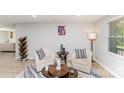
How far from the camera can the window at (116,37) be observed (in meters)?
3.07

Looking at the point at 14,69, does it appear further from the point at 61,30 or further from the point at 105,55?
the point at 105,55

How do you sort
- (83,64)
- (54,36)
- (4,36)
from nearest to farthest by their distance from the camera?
(83,64) < (54,36) < (4,36)

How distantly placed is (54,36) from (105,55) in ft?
5.75

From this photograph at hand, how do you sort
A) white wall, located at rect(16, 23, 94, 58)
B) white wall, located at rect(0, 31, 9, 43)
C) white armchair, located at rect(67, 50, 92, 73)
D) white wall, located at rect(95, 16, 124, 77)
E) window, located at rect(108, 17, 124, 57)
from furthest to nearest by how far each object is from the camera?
white wall, located at rect(0, 31, 9, 43) → white wall, located at rect(16, 23, 94, 58) → white armchair, located at rect(67, 50, 92, 73) → window, located at rect(108, 17, 124, 57) → white wall, located at rect(95, 16, 124, 77)

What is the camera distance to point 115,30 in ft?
11.3

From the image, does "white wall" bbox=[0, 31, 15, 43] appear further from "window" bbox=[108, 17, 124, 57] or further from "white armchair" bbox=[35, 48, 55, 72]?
"window" bbox=[108, 17, 124, 57]

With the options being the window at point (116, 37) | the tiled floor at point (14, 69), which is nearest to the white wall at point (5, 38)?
the tiled floor at point (14, 69)

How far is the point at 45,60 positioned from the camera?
3941 mm

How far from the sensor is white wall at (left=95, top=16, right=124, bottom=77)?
2.96m

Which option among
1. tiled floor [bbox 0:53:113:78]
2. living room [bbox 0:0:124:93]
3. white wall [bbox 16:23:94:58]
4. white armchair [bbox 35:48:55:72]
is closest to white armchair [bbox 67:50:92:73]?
living room [bbox 0:0:124:93]

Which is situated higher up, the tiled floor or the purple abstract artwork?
the purple abstract artwork

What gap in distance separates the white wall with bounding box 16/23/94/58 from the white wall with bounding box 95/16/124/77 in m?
0.36

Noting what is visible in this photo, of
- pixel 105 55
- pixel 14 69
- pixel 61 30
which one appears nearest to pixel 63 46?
pixel 61 30
